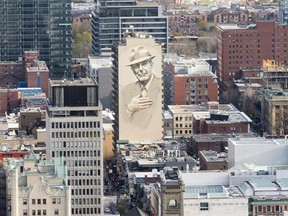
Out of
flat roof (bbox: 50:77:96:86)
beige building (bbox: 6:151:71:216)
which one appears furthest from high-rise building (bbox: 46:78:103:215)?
beige building (bbox: 6:151:71:216)

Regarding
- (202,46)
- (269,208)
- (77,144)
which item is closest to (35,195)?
(77,144)

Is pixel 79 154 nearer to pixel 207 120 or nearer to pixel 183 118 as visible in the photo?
pixel 207 120

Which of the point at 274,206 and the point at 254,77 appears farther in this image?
the point at 254,77

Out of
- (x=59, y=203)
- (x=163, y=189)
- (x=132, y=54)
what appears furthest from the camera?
(x=132, y=54)

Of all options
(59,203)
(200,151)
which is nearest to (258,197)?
(59,203)

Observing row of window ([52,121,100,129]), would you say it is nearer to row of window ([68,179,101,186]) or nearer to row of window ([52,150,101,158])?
row of window ([52,150,101,158])

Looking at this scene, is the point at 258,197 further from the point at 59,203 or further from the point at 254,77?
the point at 254,77

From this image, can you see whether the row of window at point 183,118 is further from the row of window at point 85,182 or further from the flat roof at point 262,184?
the row of window at point 85,182
